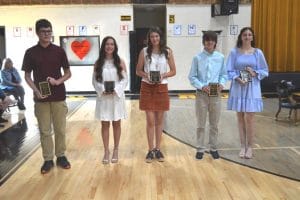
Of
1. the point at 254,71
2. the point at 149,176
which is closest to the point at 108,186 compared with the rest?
the point at 149,176

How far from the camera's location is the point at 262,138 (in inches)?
238

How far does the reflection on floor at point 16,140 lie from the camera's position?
4820 mm

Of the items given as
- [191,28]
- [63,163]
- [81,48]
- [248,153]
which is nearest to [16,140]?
[63,163]

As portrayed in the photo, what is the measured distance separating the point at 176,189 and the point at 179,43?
8.29 metres

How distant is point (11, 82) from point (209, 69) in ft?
18.7

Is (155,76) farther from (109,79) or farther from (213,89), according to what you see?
(213,89)

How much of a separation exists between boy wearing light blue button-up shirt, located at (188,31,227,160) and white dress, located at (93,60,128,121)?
0.85 meters

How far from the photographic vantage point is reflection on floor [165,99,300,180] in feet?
15.4

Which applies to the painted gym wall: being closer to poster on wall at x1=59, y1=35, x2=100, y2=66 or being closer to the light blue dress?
poster on wall at x1=59, y1=35, x2=100, y2=66

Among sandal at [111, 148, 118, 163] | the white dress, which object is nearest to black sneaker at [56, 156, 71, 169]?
sandal at [111, 148, 118, 163]

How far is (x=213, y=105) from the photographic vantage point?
484cm

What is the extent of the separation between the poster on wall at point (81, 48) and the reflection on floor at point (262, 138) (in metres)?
3.92

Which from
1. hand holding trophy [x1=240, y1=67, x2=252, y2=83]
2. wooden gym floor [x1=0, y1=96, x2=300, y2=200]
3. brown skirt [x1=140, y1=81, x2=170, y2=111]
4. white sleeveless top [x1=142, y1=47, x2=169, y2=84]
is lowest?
wooden gym floor [x1=0, y1=96, x2=300, y2=200]

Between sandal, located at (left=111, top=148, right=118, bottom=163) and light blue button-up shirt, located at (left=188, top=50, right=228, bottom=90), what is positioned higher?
light blue button-up shirt, located at (left=188, top=50, right=228, bottom=90)
